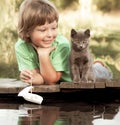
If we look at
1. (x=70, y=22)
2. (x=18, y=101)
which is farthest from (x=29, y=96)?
(x=70, y=22)

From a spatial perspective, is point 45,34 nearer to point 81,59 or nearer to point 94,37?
point 81,59

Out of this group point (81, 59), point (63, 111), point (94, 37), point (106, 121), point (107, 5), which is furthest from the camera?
point (107, 5)

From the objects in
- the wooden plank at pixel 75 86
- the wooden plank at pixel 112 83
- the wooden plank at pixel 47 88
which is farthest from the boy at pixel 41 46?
the wooden plank at pixel 112 83

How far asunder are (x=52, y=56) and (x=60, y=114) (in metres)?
1.10

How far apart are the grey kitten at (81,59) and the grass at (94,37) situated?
4.03 m

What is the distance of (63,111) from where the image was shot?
11.4 feet

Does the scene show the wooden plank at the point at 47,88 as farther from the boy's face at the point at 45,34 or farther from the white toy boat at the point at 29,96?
the boy's face at the point at 45,34

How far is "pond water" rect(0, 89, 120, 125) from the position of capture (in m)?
3.08

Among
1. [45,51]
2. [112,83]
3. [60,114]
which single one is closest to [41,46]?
[45,51]

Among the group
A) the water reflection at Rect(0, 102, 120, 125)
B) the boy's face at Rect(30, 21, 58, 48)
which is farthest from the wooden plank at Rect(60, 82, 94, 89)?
the boy's face at Rect(30, 21, 58, 48)

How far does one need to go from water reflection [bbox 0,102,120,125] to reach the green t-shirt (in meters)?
0.59

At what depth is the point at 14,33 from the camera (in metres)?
9.05

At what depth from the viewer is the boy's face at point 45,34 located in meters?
4.20

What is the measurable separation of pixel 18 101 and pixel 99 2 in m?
5.55
